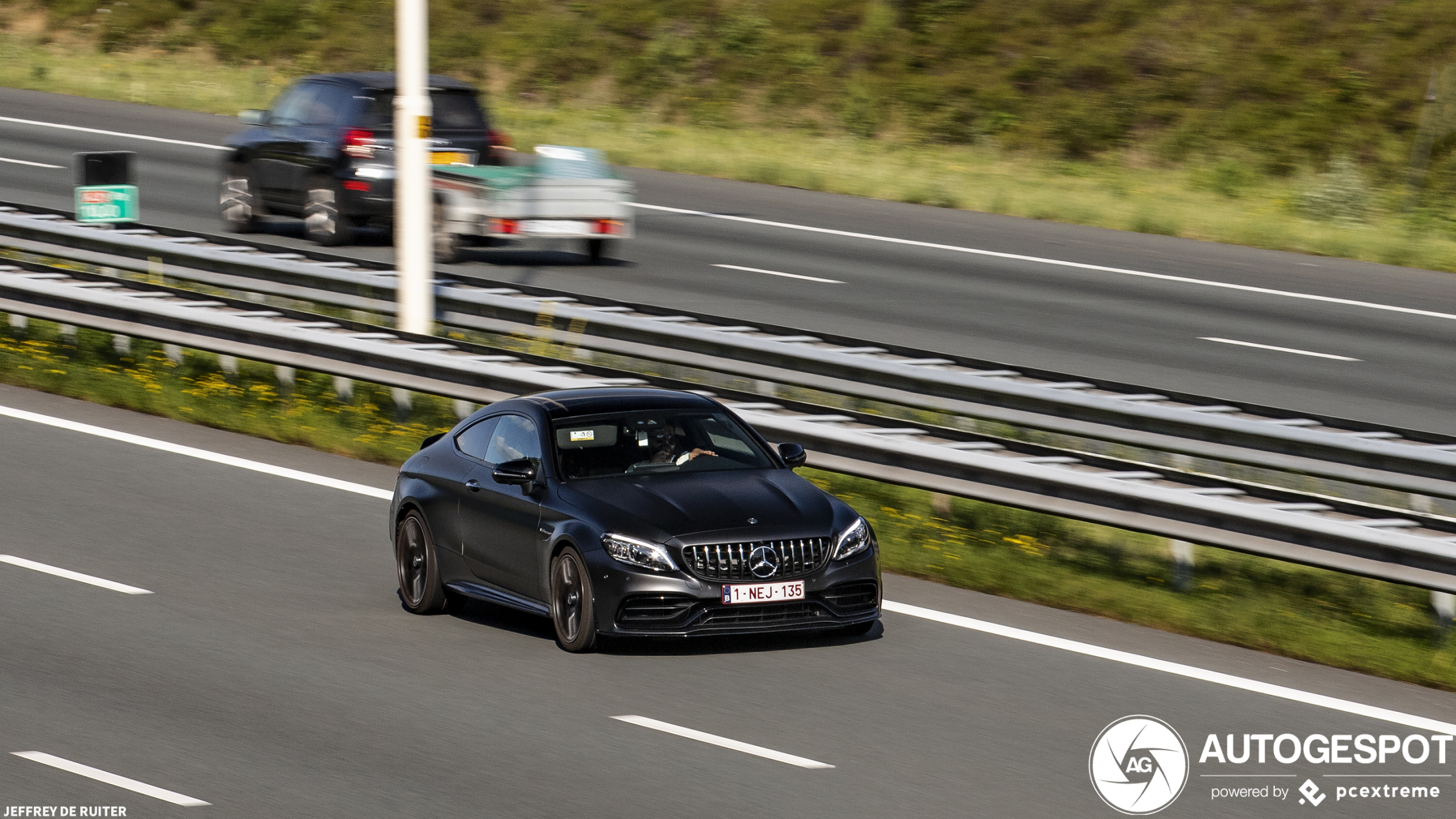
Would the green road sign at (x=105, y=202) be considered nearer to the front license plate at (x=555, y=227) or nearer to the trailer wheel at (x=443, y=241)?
the trailer wheel at (x=443, y=241)

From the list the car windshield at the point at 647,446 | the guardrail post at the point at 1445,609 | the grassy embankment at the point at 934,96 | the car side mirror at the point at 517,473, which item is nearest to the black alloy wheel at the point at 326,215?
the grassy embankment at the point at 934,96

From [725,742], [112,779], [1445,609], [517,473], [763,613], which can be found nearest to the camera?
[112,779]

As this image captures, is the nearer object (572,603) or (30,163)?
(572,603)

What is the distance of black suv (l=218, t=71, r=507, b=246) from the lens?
24.2 m

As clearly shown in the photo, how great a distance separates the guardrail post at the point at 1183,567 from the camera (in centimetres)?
1150

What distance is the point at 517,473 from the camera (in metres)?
10.7

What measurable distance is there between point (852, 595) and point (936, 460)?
2272 millimetres

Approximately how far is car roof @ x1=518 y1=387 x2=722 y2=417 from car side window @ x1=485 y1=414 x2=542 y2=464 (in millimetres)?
142

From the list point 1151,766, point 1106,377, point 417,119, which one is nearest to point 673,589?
point 1151,766

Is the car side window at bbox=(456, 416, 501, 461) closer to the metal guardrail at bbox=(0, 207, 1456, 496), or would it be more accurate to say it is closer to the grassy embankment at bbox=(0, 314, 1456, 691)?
the grassy embankment at bbox=(0, 314, 1456, 691)

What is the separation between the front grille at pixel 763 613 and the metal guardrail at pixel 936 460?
2.17 meters

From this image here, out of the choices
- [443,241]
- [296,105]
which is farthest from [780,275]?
[296,105]

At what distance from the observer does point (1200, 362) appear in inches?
782

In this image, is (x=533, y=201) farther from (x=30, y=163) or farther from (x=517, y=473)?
(x=517, y=473)
